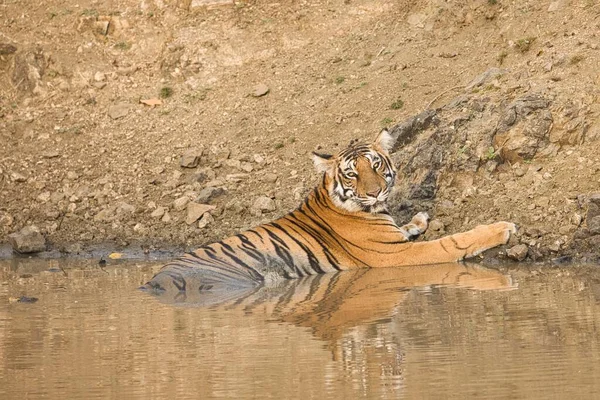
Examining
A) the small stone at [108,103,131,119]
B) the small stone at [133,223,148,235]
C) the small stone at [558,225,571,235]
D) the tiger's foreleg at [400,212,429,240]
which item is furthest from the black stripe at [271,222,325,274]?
the small stone at [108,103,131,119]

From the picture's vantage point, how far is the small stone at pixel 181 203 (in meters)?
12.9

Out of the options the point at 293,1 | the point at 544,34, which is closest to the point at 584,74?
the point at 544,34

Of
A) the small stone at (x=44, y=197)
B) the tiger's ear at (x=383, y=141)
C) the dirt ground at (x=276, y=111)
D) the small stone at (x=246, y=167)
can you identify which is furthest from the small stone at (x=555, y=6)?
the small stone at (x=44, y=197)

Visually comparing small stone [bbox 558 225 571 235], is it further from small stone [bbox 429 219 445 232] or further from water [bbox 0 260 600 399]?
small stone [bbox 429 219 445 232]

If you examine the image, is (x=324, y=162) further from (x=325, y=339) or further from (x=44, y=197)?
(x=44, y=197)

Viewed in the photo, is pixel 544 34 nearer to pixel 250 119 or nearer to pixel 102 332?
pixel 250 119

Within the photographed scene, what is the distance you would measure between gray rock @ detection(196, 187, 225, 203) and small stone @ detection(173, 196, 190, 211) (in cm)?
13

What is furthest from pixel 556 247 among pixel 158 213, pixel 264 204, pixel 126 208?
pixel 126 208

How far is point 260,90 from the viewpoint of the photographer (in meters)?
14.9

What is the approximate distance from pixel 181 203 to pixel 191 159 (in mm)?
928

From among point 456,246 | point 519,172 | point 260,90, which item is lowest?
point 456,246

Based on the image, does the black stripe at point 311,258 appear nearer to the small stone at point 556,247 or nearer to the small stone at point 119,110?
the small stone at point 556,247

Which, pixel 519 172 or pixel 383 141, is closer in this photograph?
pixel 383 141

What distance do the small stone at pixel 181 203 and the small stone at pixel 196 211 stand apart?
0.19 meters
